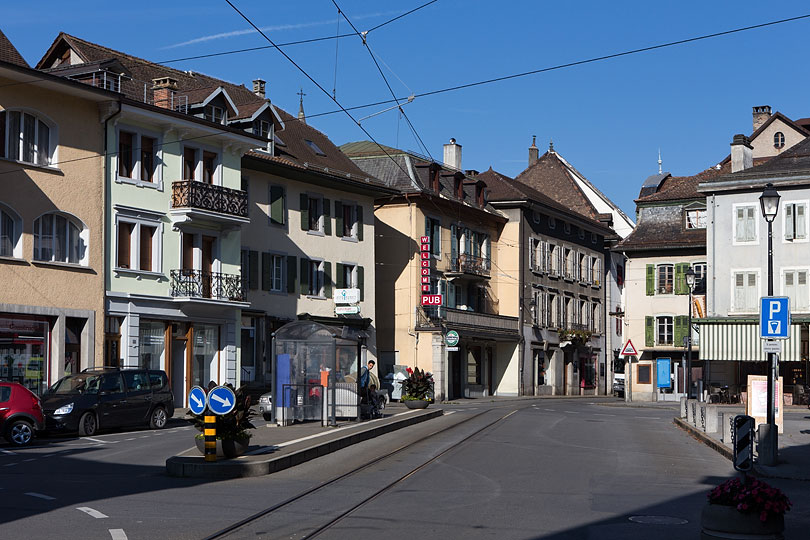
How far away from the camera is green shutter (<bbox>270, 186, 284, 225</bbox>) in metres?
46.0

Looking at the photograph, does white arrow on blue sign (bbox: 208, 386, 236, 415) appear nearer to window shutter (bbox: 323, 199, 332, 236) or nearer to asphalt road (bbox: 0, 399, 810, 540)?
asphalt road (bbox: 0, 399, 810, 540)

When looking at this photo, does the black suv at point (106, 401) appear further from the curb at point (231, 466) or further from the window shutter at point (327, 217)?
the window shutter at point (327, 217)

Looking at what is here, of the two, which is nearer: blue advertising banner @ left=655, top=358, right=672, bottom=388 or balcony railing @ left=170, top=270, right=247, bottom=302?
balcony railing @ left=170, top=270, right=247, bottom=302

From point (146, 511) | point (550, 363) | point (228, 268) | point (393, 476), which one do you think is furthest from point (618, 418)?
point (550, 363)

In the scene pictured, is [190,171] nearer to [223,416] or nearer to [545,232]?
[223,416]

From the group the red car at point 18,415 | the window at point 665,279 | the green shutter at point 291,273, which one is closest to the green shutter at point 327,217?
the green shutter at point 291,273

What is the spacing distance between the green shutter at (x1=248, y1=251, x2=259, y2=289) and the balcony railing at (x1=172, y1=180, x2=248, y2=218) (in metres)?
3.56

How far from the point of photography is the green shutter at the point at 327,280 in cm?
4919

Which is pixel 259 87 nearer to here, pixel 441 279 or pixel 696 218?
pixel 441 279

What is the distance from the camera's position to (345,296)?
49.2 m

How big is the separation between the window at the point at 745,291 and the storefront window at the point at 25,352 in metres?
29.9

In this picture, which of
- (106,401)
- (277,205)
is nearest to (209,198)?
(277,205)

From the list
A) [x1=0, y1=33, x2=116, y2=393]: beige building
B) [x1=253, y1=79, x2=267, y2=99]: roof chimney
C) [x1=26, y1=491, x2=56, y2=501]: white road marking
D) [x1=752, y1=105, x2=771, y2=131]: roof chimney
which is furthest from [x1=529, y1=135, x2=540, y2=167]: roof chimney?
[x1=26, y1=491, x2=56, y2=501]: white road marking

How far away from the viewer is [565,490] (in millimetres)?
15758
